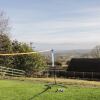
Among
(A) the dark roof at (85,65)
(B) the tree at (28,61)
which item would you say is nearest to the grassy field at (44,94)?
(B) the tree at (28,61)

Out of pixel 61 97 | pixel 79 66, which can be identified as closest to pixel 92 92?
pixel 61 97

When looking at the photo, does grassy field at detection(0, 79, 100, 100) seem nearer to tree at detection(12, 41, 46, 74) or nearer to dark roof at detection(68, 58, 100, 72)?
tree at detection(12, 41, 46, 74)

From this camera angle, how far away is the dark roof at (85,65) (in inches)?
2108

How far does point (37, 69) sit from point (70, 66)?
1360 cm

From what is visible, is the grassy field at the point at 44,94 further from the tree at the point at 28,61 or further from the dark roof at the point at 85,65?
the dark roof at the point at 85,65

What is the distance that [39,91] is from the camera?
66.4ft

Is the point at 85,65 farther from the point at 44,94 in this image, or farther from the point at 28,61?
the point at 44,94

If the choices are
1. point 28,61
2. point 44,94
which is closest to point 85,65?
point 28,61

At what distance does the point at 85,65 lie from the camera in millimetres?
55000

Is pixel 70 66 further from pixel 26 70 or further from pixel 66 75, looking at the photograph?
pixel 26 70

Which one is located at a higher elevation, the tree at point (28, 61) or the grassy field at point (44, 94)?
the tree at point (28, 61)

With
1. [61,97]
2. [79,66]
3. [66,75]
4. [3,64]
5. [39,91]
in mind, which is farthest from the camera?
[79,66]

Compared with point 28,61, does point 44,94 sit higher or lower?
lower

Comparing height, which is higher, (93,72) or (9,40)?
(9,40)
